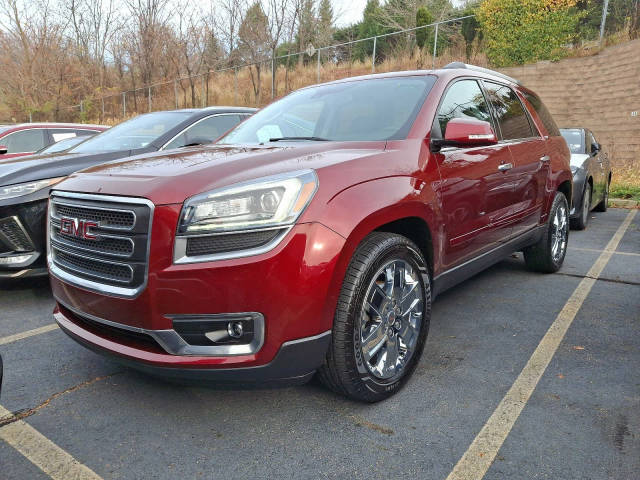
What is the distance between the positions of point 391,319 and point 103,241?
54.0 inches

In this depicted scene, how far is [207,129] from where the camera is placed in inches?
209

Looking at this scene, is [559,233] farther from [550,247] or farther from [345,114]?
[345,114]

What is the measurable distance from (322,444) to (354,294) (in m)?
0.64

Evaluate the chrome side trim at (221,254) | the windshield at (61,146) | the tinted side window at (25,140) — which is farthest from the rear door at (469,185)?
the tinted side window at (25,140)

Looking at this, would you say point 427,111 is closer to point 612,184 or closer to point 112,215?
point 112,215

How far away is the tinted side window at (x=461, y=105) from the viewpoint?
297 cm

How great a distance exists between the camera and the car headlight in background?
1939mm

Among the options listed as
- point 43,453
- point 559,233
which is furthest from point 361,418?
point 559,233

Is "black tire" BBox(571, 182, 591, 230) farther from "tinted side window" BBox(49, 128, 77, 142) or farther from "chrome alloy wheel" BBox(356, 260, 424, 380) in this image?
"tinted side window" BBox(49, 128, 77, 142)

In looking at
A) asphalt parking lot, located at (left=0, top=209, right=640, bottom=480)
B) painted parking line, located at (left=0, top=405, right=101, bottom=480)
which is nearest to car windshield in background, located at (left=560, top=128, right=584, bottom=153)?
asphalt parking lot, located at (left=0, top=209, right=640, bottom=480)

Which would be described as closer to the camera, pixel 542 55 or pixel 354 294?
pixel 354 294

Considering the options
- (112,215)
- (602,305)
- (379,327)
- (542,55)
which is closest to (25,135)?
(112,215)

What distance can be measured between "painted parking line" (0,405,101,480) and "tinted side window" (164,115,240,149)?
320 cm

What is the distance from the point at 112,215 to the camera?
Answer: 2090mm
